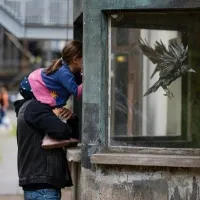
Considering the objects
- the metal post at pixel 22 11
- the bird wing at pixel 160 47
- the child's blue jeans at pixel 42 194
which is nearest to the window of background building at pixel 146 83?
the bird wing at pixel 160 47

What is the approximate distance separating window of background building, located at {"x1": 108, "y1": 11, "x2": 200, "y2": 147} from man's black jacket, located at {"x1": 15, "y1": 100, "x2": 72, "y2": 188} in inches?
25.3

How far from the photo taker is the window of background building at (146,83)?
5.20 m

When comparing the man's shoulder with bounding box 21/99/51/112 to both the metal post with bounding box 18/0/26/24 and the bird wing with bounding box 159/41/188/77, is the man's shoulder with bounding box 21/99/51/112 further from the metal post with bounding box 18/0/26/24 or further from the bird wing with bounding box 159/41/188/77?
the metal post with bounding box 18/0/26/24

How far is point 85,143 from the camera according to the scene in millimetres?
4859

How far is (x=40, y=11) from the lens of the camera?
830 centimetres

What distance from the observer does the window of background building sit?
520cm

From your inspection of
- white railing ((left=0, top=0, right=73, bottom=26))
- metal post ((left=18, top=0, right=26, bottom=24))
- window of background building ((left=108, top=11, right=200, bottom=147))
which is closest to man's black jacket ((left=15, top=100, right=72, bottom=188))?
window of background building ((left=108, top=11, right=200, bottom=147))

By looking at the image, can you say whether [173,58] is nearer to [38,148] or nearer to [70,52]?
[70,52]

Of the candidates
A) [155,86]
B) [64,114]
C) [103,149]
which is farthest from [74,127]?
[155,86]

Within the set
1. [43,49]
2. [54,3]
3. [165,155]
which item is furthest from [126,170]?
[43,49]

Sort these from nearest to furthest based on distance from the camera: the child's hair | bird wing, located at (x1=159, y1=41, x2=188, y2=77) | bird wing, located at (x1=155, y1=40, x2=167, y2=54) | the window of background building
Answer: the child's hair, the window of background building, bird wing, located at (x1=159, y1=41, x2=188, y2=77), bird wing, located at (x1=155, y1=40, x2=167, y2=54)

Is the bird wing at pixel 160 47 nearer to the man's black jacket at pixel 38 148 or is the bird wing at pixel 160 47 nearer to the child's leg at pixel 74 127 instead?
the child's leg at pixel 74 127

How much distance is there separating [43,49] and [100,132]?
47220 mm

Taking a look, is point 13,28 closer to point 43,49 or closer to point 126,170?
point 126,170
